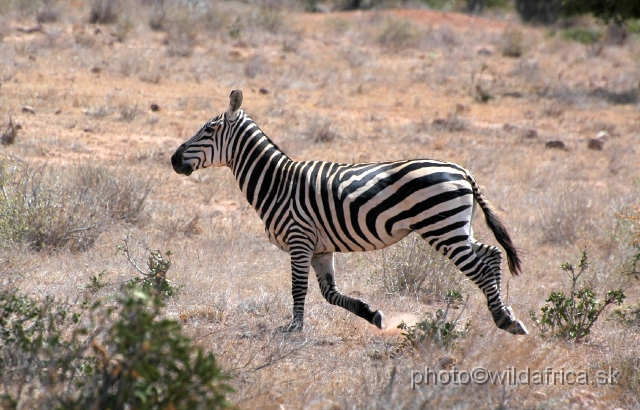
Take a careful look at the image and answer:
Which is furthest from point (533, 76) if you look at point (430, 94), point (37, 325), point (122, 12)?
point (37, 325)

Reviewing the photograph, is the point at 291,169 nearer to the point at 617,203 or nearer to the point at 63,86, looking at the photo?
the point at 617,203

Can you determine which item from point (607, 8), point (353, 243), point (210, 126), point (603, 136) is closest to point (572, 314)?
point (353, 243)

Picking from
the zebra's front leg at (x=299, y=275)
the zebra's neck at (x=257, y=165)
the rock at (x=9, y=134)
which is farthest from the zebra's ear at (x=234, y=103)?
the rock at (x=9, y=134)

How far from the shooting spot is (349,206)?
6223 mm

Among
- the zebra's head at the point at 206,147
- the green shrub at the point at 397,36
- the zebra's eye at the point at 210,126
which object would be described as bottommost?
the green shrub at the point at 397,36

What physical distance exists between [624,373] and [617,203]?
6.15 m

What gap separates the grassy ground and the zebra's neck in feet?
3.39

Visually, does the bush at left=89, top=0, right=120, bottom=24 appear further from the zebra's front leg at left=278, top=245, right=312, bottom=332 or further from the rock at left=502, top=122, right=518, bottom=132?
the zebra's front leg at left=278, top=245, right=312, bottom=332

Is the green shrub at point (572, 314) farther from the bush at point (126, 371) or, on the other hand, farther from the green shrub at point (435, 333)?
the bush at point (126, 371)

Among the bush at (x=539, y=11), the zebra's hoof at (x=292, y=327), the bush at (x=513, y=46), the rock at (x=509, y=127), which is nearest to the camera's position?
the zebra's hoof at (x=292, y=327)

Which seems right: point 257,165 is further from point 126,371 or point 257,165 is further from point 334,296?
point 126,371

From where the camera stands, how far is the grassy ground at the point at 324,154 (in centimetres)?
557

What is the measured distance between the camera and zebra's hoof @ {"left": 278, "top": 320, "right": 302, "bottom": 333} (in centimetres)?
634

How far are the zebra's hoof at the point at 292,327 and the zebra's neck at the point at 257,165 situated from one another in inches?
38.8
